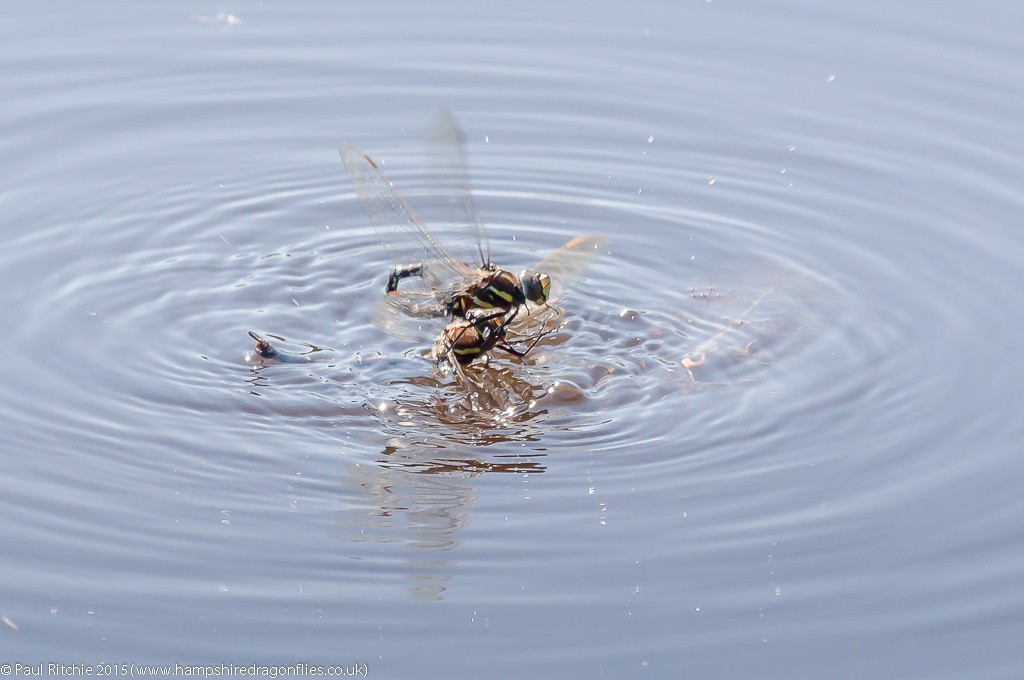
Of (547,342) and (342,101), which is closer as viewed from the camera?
(547,342)

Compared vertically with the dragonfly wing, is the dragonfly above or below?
below

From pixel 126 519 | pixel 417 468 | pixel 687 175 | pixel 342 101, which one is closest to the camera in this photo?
pixel 126 519

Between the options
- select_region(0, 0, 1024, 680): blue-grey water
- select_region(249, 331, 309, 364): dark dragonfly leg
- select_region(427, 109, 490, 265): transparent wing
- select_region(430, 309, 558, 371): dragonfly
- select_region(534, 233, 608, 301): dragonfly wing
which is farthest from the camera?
select_region(534, 233, 608, 301): dragonfly wing

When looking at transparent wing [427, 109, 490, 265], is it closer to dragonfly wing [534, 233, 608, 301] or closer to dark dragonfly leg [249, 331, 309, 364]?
dragonfly wing [534, 233, 608, 301]

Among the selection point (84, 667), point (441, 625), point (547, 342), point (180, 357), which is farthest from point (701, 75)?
point (84, 667)

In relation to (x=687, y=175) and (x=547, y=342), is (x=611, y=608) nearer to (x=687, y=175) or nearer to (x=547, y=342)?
(x=547, y=342)

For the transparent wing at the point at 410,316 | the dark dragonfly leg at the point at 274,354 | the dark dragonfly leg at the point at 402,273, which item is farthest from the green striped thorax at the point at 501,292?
the dark dragonfly leg at the point at 274,354

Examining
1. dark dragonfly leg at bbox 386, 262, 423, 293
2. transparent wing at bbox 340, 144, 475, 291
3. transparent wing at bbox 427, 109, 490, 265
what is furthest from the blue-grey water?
transparent wing at bbox 427, 109, 490, 265

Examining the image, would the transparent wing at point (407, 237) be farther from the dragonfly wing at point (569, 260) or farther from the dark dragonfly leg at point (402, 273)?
the dragonfly wing at point (569, 260)
